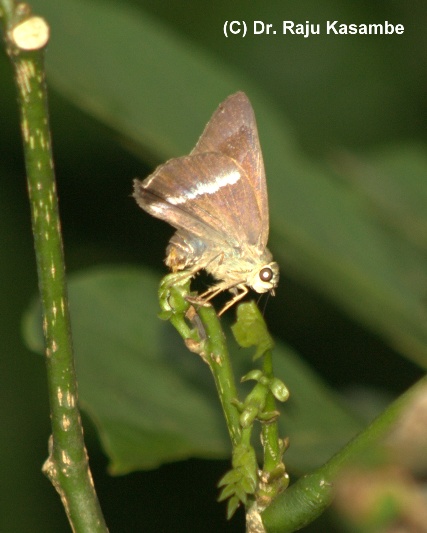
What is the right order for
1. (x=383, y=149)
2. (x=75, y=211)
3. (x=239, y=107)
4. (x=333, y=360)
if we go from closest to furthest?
(x=239, y=107) < (x=383, y=149) < (x=333, y=360) < (x=75, y=211)

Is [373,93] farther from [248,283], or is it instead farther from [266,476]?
[266,476]

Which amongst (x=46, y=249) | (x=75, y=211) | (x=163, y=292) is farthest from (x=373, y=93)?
(x=46, y=249)

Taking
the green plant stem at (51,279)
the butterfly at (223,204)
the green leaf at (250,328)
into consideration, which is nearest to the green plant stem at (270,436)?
the green leaf at (250,328)

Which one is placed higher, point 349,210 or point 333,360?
point 349,210

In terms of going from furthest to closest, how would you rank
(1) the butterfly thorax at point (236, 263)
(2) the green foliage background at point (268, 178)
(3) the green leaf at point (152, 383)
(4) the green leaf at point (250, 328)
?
1. (2) the green foliage background at point (268, 178)
2. (1) the butterfly thorax at point (236, 263)
3. (3) the green leaf at point (152, 383)
4. (4) the green leaf at point (250, 328)

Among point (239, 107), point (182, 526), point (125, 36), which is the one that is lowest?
point (182, 526)

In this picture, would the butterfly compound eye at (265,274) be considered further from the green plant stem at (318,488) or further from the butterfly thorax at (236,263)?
the green plant stem at (318,488)

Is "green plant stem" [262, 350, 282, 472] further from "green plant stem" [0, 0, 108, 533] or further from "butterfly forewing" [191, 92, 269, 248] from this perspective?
"butterfly forewing" [191, 92, 269, 248]

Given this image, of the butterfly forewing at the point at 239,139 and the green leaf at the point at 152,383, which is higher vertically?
the butterfly forewing at the point at 239,139
